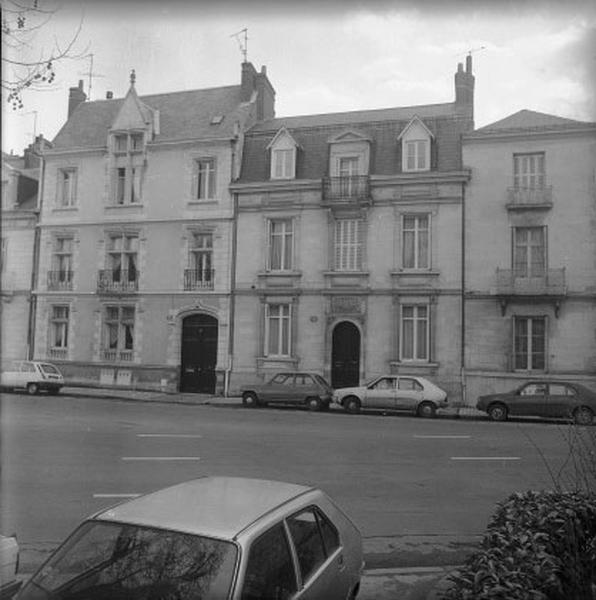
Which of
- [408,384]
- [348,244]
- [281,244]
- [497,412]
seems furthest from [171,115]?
[497,412]

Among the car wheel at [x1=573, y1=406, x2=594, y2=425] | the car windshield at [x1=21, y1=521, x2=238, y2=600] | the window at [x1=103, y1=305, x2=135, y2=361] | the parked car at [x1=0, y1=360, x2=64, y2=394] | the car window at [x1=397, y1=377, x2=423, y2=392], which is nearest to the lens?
the car windshield at [x1=21, y1=521, x2=238, y2=600]

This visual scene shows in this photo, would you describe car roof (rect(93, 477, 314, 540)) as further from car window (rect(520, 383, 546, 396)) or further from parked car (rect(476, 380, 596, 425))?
car window (rect(520, 383, 546, 396))

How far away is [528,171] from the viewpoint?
19.3 feet

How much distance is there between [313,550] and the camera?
284 cm

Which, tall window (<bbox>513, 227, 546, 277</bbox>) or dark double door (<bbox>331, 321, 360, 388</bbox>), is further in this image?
dark double door (<bbox>331, 321, 360, 388</bbox>)

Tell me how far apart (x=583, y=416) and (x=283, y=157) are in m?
4.17

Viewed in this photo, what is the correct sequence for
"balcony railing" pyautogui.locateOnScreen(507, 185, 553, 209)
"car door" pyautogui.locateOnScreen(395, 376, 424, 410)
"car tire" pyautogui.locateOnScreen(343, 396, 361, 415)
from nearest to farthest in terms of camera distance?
"balcony railing" pyautogui.locateOnScreen(507, 185, 553, 209) → "car door" pyautogui.locateOnScreen(395, 376, 424, 410) → "car tire" pyautogui.locateOnScreen(343, 396, 361, 415)

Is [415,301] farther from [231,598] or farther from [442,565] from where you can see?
[231,598]

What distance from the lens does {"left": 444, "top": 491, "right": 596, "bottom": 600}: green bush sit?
2.52m

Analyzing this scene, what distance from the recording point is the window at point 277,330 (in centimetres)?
640

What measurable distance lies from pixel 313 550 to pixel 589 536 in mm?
1652

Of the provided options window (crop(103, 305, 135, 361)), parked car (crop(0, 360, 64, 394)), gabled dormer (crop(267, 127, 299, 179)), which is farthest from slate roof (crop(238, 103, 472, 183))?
parked car (crop(0, 360, 64, 394))

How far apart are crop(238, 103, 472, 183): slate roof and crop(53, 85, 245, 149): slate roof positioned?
19.0 inches

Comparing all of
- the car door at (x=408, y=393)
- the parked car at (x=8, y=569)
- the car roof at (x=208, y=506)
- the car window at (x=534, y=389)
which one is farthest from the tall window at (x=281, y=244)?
the parked car at (x=8, y=569)
